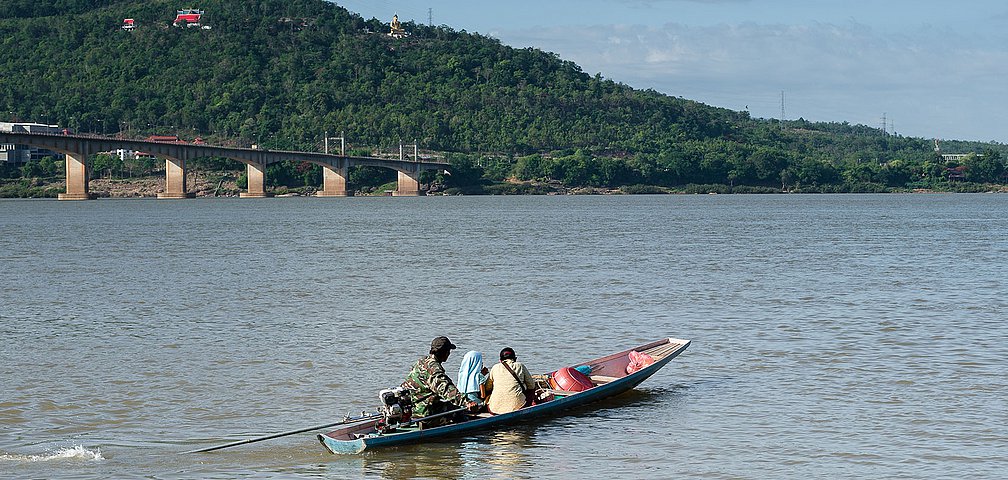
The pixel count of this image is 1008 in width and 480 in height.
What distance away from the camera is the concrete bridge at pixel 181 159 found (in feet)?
487

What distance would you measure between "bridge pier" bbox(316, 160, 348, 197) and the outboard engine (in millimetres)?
172280

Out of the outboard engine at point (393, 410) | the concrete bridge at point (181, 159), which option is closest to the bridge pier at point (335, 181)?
the concrete bridge at point (181, 159)

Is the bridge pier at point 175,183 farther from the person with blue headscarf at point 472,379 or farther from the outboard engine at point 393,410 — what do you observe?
the outboard engine at point 393,410

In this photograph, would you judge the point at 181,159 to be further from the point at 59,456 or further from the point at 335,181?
the point at 59,456

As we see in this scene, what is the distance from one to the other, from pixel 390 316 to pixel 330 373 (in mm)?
9522

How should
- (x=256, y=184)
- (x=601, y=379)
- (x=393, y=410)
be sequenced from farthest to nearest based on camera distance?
(x=256, y=184) → (x=601, y=379) → (x=393, y=410)

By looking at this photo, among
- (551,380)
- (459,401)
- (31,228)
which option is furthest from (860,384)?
(31,228)

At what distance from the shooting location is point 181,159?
165m

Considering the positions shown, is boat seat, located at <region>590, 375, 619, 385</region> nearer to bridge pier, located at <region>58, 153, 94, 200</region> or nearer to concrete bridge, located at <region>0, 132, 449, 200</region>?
concrete bridge, located at <region>0, 132, 449, 200</region>

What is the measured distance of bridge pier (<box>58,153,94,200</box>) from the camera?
158 metres

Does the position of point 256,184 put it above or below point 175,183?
below

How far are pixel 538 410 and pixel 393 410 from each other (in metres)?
2.85

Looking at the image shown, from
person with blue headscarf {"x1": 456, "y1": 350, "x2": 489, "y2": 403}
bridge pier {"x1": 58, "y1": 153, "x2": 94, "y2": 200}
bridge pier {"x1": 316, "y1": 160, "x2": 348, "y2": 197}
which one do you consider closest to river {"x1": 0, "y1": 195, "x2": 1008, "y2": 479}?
person with blue headscarf {"x1": 456, "y1": 350, "x2": 489, "y2": 403}

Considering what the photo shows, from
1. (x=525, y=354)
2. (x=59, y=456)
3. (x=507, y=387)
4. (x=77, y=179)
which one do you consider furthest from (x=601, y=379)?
(x=77, y=179)
